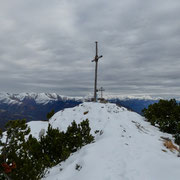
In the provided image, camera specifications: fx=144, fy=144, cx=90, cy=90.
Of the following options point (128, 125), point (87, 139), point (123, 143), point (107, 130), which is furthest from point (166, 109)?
point (87, 139)

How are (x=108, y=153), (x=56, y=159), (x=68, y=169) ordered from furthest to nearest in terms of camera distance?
1. (x=56, y=159)
2. (x=108, y=153)
3. (x=68, y=169)

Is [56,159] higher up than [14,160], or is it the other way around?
[14,160]

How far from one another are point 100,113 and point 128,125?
5663mm

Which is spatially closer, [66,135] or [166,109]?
[66,135]

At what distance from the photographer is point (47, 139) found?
13773 millimetres

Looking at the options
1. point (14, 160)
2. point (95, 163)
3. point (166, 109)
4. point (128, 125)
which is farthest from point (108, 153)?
point (166, 109)

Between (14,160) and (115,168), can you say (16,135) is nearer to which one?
(14,160)

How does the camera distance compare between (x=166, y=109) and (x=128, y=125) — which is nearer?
(x=128, y=125)

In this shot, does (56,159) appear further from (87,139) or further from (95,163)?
(95,163)

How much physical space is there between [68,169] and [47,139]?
418cm

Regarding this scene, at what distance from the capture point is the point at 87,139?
51.3 ft

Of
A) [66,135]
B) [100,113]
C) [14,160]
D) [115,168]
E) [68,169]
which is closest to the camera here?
[14,160]

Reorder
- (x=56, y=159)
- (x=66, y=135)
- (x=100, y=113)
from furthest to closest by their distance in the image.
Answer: (x=100, y=113), (x=66, y=135), (x=56, y=159)

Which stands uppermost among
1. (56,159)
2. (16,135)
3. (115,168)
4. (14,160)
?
(16,135)
